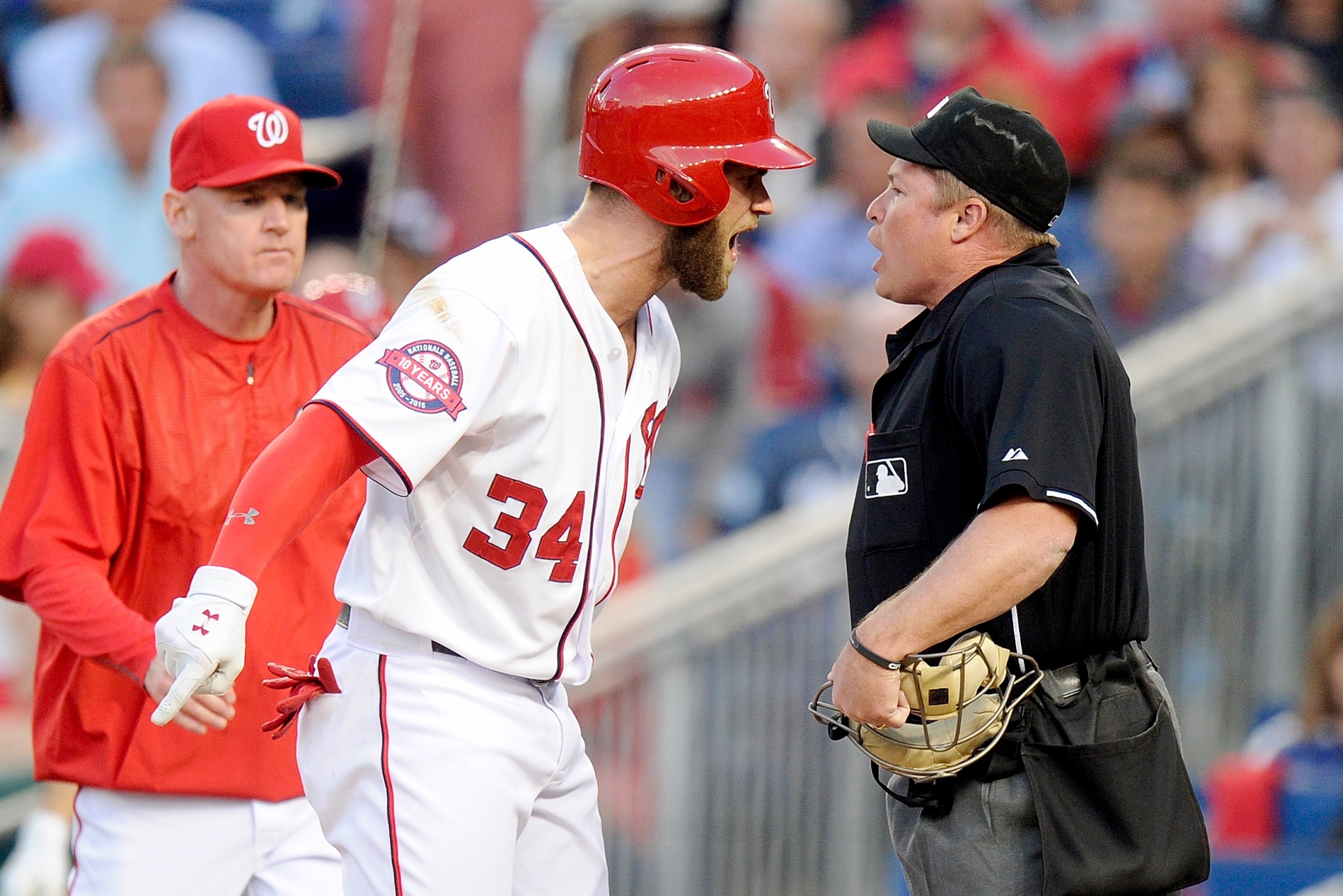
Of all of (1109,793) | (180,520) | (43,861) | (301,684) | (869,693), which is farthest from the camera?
(43,861)

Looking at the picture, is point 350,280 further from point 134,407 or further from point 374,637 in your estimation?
point 374,637

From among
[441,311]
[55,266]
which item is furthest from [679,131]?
[55,266]

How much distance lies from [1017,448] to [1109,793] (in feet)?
1.91

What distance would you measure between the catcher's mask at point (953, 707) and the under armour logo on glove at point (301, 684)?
31.8 inches

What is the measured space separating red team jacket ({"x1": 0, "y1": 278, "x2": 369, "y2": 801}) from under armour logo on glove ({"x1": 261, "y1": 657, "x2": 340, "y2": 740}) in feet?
1.50

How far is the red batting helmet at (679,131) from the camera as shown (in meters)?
2.61

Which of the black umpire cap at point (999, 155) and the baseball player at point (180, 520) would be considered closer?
the black umpire cap at point (999, 155)

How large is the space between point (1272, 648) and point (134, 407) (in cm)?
392

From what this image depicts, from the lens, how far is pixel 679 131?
2.62 meters

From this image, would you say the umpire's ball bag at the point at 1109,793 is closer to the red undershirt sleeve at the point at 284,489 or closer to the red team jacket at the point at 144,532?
the red undershirt sleeve at the point at 284,489

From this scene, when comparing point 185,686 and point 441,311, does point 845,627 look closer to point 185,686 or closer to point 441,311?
point 441,311

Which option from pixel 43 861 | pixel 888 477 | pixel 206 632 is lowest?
pixel 43 861

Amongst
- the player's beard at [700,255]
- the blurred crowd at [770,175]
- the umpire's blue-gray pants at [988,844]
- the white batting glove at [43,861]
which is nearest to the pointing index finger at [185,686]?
the player's beard at [700,255]

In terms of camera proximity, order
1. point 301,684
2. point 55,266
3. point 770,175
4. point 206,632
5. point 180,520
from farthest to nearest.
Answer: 1. point 770,175
2. point 55,266
3. point 180,520
4. point 301,684
5. point 206,632
